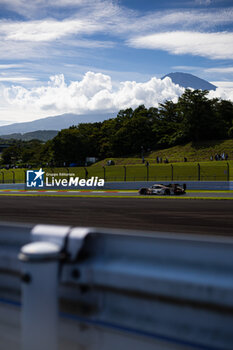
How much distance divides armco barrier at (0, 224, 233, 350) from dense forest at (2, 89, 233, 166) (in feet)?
304

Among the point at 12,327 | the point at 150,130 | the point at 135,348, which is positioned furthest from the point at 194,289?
the point at 150,130

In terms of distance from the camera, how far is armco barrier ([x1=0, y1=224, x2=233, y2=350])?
2686 mm

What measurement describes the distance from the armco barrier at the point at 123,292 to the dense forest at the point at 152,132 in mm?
92560

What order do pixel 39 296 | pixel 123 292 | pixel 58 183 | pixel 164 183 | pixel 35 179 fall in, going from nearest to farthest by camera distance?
pixel 39 296, pixel 123 292, pixel 164 183, pixel 58 183, pixel 35 179

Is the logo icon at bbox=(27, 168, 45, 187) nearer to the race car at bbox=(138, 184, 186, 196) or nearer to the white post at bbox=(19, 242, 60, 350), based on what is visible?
the race car at bbox=(138, 184, 186, 196)

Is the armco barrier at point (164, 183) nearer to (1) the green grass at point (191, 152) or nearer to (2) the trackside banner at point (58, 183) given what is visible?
(2) the trackside banner at point (58, 183)

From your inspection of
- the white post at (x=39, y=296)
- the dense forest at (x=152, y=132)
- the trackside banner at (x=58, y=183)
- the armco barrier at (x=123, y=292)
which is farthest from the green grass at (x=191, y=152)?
the white post at (x=39, y=296)

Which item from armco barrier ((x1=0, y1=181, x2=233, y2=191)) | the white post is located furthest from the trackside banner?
the white post

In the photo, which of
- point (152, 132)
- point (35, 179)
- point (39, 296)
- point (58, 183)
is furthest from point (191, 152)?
point (39, 296)

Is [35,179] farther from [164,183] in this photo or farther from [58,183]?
[164,183]

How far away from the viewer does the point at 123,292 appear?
3.02 meters

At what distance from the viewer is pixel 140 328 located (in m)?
2.97

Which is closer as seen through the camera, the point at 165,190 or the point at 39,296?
the point at 39,296

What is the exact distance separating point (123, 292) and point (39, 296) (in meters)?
0.68
